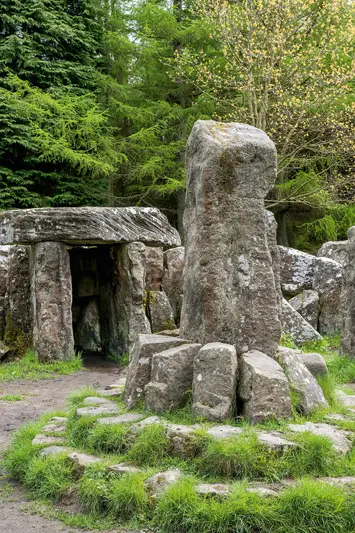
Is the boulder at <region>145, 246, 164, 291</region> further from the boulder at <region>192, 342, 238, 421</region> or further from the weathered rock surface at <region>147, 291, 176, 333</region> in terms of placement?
the boulder at <region>192, 342, 238, 421</region>

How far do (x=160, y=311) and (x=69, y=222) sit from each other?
2.43 m

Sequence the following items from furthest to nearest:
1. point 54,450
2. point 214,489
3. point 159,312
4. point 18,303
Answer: point 159,312 → point 18,303 → point 54,450 → point 214,489

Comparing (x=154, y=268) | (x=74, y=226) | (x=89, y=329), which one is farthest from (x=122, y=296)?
(x=74, y=226)

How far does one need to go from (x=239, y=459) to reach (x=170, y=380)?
1.11 metres

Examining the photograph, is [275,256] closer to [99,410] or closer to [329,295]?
[99,410]

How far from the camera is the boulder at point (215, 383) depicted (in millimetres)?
4811

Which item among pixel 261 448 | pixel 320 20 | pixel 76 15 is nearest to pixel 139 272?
pixel 261 448

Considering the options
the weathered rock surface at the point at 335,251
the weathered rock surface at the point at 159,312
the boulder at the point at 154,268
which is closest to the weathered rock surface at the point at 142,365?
the weathered rock surface at the point at 159,312

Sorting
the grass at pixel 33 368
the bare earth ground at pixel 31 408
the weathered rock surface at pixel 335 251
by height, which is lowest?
the bare earth ground at pixel 31 408

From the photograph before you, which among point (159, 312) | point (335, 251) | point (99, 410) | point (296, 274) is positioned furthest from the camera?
point (335, 251)

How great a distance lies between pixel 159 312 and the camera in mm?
11125

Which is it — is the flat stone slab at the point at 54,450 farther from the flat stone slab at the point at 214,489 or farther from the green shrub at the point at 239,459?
the flat stone slab at the point at 214,489

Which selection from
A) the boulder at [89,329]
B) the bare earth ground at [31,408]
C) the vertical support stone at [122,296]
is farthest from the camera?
the boulder at [89,329]

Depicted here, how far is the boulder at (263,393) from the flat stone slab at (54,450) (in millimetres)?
1451
